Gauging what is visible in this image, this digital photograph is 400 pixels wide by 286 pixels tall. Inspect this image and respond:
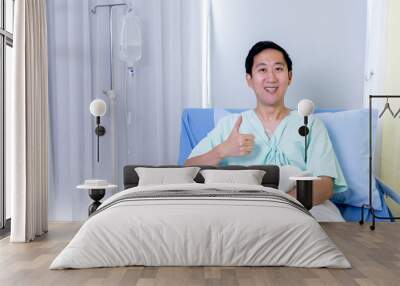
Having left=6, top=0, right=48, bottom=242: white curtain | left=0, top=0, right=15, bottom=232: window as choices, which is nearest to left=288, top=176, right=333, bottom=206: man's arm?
left=6, top=0, right=48, bottom=242: white curtain

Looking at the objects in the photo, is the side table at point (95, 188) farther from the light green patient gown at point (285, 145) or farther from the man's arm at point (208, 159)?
the light green patient gown at point (285, 145)

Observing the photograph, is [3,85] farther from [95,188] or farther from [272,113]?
[272,113]

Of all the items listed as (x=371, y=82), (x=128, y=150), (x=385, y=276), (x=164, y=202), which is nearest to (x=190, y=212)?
(x=164, y=202)

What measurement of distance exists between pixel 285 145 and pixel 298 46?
3.87 ft

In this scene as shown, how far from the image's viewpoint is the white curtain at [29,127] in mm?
4730

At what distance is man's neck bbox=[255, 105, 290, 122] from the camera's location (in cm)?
612

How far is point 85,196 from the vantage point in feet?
20.7

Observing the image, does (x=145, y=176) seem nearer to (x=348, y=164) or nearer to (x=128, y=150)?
(x=128, y=150)

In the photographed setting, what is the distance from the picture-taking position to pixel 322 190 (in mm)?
5852

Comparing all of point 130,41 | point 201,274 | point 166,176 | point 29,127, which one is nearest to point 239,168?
point 166,176

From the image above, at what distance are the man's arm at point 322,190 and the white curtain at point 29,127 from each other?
254 cm

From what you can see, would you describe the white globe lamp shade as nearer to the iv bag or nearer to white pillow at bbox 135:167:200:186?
white pillow at bbox 135:167:200:186

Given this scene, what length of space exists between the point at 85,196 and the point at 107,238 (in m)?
2.79

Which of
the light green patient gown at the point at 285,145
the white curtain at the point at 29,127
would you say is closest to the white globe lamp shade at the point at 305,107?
the light green patient gown at the point at 285,145
